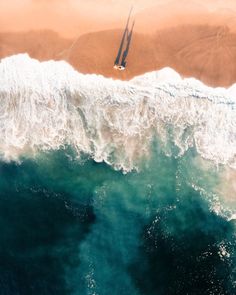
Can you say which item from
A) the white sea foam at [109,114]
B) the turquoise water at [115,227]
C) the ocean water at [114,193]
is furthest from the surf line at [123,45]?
the turquoise water at [115,227]

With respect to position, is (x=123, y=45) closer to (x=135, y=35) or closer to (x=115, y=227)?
(x=135, y=35)

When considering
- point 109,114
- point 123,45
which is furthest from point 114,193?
point 123,45

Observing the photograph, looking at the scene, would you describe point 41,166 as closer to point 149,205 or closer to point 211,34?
point 149,205

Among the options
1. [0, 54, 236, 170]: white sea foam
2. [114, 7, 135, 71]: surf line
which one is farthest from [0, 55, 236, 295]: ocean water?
[114, 7, 135, 71]: surf line

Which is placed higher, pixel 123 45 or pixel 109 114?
pixel 123 45

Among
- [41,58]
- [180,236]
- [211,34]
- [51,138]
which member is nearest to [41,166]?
[51,138]

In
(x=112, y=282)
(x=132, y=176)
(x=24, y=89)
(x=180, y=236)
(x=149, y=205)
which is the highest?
(x=24, y=89)
